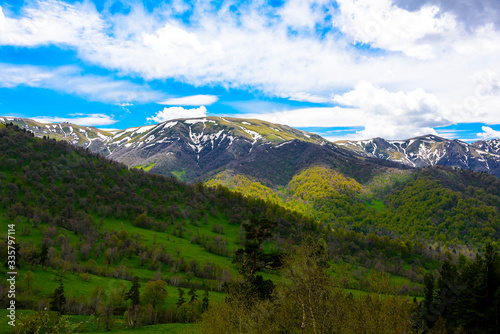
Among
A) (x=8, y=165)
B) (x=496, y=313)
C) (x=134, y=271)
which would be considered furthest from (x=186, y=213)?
(x=496, y=313)

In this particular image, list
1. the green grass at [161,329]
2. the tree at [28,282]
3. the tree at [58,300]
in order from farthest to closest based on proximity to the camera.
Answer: the tree at [28,282], the tree at [58,300], the green grass at [161,329]

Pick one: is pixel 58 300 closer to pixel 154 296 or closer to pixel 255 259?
pixel 154 296

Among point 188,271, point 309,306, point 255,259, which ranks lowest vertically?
point 188,271

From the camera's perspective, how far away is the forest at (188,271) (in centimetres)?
2330

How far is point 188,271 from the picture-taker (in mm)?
119312

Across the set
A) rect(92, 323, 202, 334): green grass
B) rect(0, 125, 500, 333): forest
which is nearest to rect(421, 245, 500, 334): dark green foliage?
rect(0, 125, 500, 333): forest

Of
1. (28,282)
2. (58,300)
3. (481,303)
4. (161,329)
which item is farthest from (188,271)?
(481,303)

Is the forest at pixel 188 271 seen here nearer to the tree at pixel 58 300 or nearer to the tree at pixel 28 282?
the tree at pixel 58 300

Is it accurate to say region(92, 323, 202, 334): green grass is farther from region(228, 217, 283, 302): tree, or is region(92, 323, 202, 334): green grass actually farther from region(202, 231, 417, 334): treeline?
region(202, 231, 417, 334): treeline

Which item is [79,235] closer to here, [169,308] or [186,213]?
[186,213]

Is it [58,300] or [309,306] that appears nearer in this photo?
[309,306]

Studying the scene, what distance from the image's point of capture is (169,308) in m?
77.6

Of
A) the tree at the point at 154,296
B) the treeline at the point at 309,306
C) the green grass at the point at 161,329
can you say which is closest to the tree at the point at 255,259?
the treeline at the point at 309,306

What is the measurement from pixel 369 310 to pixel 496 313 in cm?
3255
